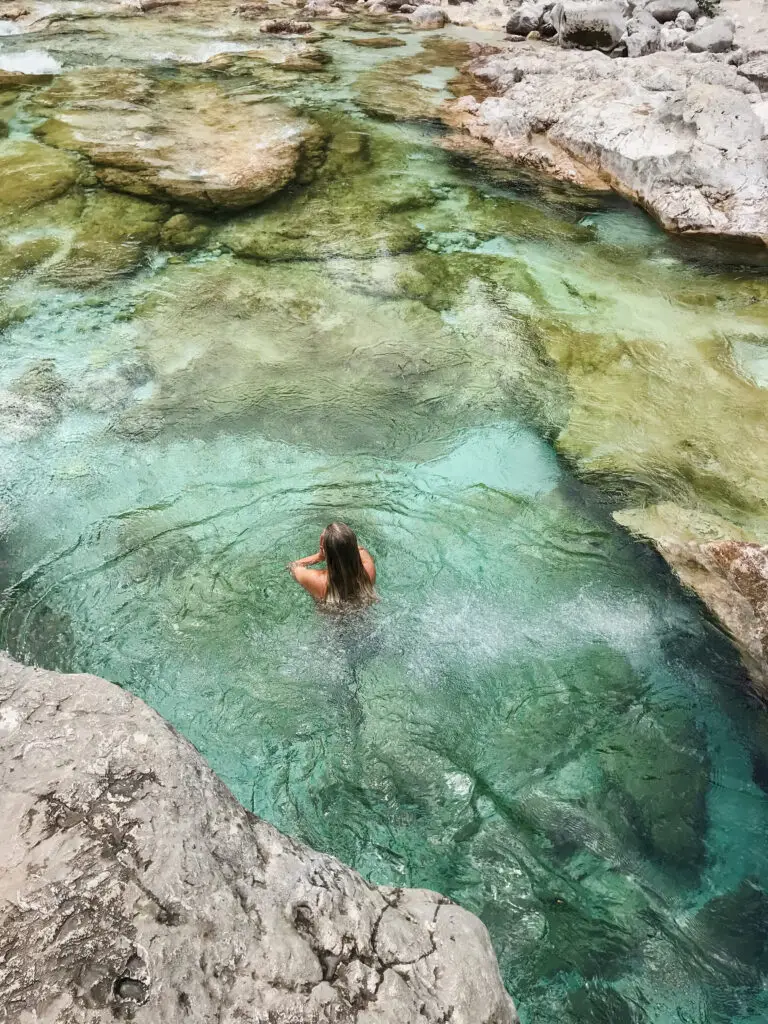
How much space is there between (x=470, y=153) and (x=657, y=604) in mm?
8057

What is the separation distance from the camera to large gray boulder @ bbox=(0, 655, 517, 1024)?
71.8 inches

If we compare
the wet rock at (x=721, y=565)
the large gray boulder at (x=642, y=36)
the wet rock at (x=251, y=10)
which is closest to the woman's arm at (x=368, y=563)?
the wet rock at (x=721, y=565)

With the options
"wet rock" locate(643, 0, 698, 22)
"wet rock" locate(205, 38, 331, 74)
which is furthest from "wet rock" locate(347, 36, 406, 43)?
"wet rock" locate(643, 0, 698, 22)

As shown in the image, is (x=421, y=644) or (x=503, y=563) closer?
(x=421, y=644)

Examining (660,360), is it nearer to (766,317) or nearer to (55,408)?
(766,317)

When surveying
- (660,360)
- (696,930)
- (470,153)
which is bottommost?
(696,930)

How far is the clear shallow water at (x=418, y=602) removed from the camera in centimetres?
320

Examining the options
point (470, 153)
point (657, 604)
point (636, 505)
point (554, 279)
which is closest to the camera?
point (657, 604)

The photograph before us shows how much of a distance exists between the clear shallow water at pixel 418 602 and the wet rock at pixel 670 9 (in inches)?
461

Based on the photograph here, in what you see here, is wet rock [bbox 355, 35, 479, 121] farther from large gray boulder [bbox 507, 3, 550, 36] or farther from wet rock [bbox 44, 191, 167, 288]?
wet rock [bbox 44, 191, 167, 288]

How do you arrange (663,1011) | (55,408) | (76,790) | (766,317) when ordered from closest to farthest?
(76,790), (663,1011), (55,408), (766,317)

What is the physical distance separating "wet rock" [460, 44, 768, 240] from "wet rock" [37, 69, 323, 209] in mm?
3060

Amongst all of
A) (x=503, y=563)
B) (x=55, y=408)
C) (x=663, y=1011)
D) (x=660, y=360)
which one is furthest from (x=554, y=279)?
(x=663, y=1011)

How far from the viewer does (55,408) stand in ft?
18.6
